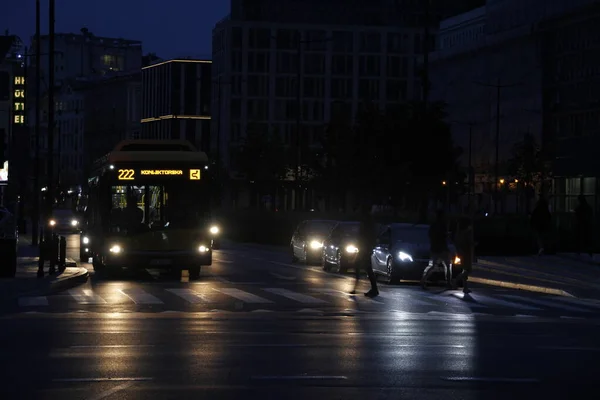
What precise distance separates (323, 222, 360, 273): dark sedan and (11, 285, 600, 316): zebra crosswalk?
30.7ft

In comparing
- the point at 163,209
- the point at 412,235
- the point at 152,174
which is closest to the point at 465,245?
the point at 412,235

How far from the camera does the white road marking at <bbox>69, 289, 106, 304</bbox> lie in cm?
2786

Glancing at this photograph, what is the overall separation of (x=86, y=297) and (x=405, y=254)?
10245 mm

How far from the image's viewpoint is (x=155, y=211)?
37.5 metres

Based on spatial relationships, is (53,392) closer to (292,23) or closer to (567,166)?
(567,166)

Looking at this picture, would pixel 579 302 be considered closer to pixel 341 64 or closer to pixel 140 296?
pixel 140 296

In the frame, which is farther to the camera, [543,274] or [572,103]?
[572,103]

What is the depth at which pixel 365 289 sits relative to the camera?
33500 millimetres

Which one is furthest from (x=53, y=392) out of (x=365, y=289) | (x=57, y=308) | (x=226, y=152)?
(x=226, y=152)

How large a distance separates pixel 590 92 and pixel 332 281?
71.3 meters

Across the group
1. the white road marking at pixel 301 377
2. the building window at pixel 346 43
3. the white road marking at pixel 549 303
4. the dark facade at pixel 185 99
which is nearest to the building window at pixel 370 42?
the building window at pixel 346 43

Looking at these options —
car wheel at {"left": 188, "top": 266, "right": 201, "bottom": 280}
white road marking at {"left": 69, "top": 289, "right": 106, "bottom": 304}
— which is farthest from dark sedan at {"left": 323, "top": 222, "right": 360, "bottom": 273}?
white road marking at {"left": 69, "top": 289, "right": 106, "bottom": 304}

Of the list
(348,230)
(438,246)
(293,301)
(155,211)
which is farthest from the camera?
(348,230)

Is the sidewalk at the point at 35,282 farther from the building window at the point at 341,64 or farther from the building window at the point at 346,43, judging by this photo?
the building window at the point at 346,43
